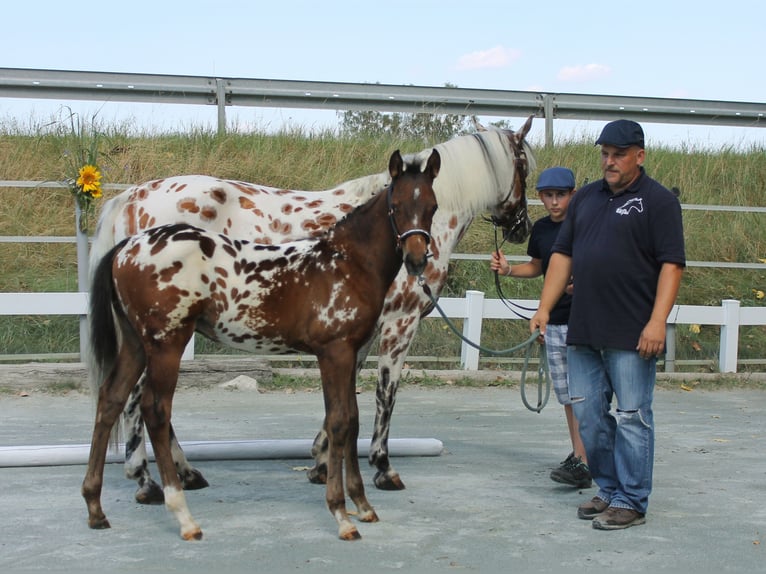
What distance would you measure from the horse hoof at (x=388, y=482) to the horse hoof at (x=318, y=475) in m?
0.33

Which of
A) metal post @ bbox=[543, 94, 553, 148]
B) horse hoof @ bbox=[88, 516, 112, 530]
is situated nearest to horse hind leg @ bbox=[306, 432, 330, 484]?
horse hoof @ bbox=[88, 516, 112, 530]

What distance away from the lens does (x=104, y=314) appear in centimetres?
482

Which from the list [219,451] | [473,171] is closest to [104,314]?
[219,451]

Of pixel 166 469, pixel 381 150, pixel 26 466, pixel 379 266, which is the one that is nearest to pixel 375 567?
pixel 166 469

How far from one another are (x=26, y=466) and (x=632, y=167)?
4.07 meters

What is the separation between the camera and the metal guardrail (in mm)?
12562

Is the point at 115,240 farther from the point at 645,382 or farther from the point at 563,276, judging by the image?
the point at 645,382

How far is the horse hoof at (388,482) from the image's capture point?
551cm

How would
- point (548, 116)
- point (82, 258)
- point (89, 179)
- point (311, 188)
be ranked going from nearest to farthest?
1. point (89, 179)
2. point (82, 258)
3. point (311, 188)
4. point (548, 116)

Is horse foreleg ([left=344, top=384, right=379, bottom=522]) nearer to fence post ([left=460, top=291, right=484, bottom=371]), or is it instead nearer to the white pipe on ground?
the white pipe on ground

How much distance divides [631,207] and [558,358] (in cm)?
141

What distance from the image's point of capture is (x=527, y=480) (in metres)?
5.74

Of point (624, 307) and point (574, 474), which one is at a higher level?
point (624, 307)

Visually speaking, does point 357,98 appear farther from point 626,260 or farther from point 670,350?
point 626,260
